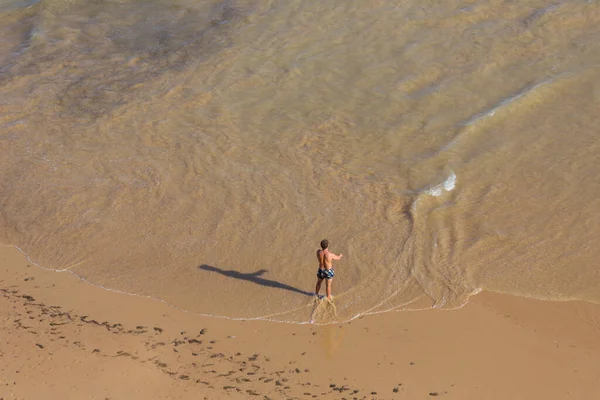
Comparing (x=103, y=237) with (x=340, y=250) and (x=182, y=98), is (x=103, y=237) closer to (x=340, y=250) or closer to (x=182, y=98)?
(x=340, y=250)

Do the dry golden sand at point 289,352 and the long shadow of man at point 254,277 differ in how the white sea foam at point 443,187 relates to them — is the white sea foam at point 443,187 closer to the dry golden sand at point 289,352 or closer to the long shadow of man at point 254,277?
the dry golden sand at point 289,352

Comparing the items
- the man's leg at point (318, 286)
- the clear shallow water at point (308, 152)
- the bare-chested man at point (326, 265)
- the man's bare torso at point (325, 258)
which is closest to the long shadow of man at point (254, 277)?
the clear shallow water at point (308, 152)

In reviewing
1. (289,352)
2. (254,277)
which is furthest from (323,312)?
(254,277)

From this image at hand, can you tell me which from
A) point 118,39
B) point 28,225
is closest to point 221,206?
point 28,225

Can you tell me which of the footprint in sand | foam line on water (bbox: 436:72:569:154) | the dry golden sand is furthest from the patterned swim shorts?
foam line on water (bbox: 436:72:569:154)

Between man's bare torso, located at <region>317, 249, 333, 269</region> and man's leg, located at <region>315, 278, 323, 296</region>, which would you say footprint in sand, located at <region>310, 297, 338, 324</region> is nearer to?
man's leg, located at <region>315, 278, 323, 296</region>

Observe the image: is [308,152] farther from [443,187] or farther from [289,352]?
[289,352]
